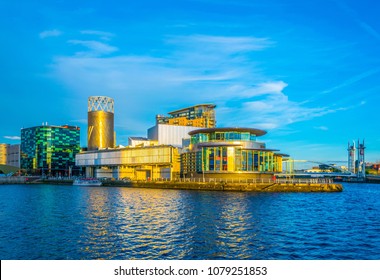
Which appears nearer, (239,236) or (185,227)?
(239,236)

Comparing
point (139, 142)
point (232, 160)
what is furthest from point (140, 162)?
point (232, 160)

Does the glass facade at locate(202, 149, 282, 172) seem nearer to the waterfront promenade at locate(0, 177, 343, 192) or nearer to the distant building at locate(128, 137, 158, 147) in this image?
the waterfront promenade at locate(0, 177, 343, 192)

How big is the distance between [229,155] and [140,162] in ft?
170

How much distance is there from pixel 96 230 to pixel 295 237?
73.6 feet

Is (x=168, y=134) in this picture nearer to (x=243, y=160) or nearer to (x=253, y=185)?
(x=243, y=160)

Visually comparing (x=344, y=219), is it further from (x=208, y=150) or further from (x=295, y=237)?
(x=208, y=150)

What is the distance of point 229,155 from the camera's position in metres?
130

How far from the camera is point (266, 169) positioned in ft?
441

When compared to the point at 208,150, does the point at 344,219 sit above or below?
below

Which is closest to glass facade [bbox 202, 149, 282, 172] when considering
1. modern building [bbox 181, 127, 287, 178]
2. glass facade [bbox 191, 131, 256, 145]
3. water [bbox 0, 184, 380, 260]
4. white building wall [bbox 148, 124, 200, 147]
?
modern building [bbox 181, 127, 287, 178]
